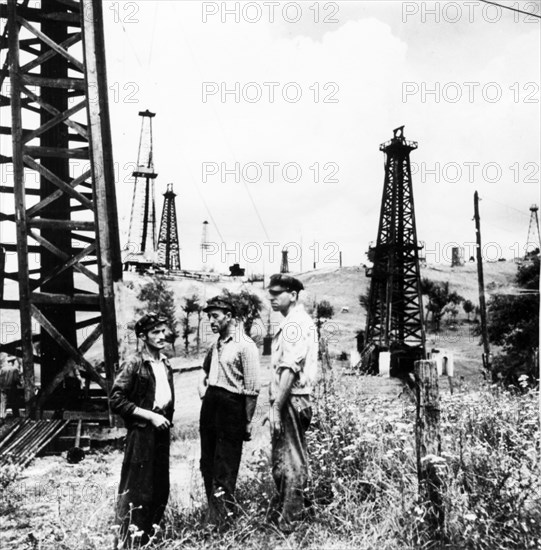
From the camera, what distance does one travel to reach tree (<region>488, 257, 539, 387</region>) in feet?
63.1

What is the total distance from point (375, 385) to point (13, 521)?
58.4ft

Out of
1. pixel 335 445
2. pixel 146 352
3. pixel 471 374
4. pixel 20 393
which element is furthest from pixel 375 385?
pixel 146 352

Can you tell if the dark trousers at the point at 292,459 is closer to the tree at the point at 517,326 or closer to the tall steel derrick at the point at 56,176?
the tall steel derrick at the point at 56,176

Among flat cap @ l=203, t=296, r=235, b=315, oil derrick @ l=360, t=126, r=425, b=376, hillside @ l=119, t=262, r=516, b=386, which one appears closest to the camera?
flat cap @ l=203, t=296, r=235, b=315

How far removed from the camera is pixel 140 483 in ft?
11.3

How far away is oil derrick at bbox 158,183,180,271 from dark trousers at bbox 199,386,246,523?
46945 mm

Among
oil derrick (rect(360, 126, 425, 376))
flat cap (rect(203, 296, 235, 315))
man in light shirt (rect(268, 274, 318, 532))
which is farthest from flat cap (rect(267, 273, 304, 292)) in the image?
oil derrick (rect(360, 126, 425, 376))

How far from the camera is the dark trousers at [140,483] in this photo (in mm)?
3416

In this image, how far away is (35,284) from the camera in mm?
6184

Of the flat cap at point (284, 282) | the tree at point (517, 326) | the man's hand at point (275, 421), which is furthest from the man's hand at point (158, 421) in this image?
the tree at point (517, 326)

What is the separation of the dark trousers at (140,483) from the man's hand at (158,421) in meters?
0.05

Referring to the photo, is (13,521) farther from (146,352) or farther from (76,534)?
(146,352)

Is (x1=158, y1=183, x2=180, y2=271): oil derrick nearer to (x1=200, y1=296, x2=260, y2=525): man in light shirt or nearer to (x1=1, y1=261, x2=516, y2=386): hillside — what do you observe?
(x1=1, y1=261, x2=516, y2=386): hillside

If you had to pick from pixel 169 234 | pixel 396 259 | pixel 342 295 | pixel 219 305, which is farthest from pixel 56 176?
pixel 342 295
